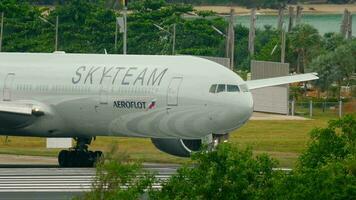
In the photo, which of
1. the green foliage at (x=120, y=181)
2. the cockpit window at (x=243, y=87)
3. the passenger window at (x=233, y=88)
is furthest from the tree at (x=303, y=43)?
the green foliage at (x=120, y=181)

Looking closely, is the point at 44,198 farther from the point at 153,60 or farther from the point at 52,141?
the point at 52,141

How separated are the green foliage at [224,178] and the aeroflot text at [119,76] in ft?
71.6

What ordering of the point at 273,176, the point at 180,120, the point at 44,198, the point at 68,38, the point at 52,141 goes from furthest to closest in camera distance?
1. the point at 68,38
2. the point at 52,141
3. the point at 180,120
4. the point at 44,198
5. the point at 273,176

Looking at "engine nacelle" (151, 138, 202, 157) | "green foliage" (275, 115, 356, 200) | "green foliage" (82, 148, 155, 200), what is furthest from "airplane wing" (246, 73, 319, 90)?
"green foliage" (82, 148, 155, 200)

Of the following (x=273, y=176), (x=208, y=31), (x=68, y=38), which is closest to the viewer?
(x=273, y=176)

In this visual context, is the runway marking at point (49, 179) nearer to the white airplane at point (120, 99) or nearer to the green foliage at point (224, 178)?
the white airplane at point (120, 99)

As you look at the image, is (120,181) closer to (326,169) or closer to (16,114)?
(326,169)

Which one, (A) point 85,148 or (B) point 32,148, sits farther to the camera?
Answer: (B) point 32,148

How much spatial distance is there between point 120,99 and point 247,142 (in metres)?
13.5

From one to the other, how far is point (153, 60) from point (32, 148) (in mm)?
14166

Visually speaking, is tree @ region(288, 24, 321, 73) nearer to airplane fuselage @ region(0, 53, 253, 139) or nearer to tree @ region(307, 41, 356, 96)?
tree @ region(307, 41, 356, 96)

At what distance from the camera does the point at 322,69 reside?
333 feet

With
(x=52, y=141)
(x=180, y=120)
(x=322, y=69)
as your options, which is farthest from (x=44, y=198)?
(x=322, y=69)

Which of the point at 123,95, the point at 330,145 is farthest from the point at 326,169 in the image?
the point at 123,95
